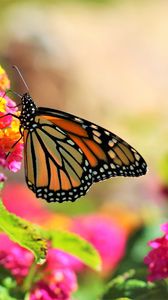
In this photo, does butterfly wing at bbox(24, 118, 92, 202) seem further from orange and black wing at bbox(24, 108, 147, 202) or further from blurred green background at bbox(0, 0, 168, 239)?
blurred green background at bbox(0, 0, 168, 239)

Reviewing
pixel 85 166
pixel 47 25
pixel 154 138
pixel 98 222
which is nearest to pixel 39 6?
pixel 47 25

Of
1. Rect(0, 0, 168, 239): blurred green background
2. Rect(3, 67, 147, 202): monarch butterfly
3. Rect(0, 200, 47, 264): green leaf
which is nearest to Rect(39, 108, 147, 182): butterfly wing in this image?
Rect(3, 67, 147, 202): monarch butterfly

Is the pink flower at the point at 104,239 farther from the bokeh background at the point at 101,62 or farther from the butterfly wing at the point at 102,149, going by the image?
the bokeh background at the point at 101,62

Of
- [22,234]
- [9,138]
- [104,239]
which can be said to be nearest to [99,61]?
[104,239]

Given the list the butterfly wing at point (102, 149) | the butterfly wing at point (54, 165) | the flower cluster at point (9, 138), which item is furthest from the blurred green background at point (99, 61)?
the flower cluster at point (9, 138)

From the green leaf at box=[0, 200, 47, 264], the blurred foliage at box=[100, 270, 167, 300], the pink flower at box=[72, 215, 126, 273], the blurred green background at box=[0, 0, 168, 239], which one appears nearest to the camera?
the green leaf at box=[0, 200, 47, 264]

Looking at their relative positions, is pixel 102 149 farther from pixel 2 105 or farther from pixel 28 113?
pixel 2 105
